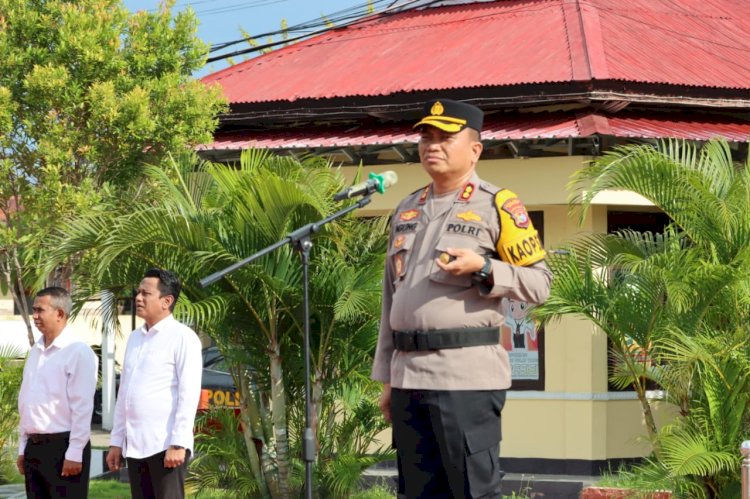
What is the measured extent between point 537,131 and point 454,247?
7255 millimetres

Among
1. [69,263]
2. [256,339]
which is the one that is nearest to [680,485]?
[256,339]

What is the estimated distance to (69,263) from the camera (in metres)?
10.2

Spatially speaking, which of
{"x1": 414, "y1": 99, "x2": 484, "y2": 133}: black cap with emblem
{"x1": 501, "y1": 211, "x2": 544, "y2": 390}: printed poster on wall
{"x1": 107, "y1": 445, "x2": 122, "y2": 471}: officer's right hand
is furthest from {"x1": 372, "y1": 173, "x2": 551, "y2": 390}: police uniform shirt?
{"x1": 501, "y1": 211, "x2": 544, "y2": 390}: printed poster on wall

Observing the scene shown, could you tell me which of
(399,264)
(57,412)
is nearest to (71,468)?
(57,412)

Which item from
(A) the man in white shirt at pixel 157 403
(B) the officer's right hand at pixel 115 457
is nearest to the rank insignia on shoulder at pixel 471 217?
(A) the man in white shirt at pixel 157 403

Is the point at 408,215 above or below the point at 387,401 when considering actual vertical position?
above

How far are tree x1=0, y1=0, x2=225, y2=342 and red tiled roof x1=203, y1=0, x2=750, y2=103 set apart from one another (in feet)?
8.88

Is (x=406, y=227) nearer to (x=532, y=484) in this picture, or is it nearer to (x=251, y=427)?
(x=251, y=427)

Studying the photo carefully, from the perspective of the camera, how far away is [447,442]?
4.25 metres

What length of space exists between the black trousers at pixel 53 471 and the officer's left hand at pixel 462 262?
3.42m

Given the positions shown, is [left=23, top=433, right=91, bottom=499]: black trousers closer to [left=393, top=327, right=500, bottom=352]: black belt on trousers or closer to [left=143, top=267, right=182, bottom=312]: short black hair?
[left=143, top=267, right=182, bottom=312]: short black hair

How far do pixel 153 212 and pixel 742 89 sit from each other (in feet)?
Result: 22.4

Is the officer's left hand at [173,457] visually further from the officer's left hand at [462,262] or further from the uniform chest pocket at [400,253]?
the officer's left hand at [462,262]

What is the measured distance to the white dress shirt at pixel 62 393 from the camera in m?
6.74
